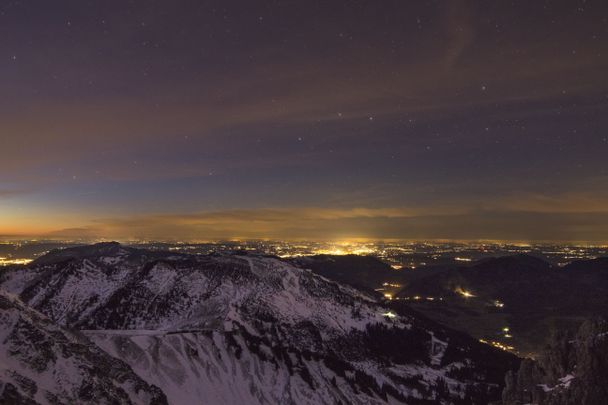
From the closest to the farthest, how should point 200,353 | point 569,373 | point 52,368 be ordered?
point 52,368 < point 569,373 < point 200,353

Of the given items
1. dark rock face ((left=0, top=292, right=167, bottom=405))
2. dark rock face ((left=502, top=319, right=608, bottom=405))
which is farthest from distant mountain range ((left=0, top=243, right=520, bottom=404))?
dark rock face ((left=502, top=319, right=608, bottom=405))

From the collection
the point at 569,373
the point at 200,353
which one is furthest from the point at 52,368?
the point at 569,373

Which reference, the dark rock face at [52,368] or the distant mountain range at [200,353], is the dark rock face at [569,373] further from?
the dark rock face at [52,368]

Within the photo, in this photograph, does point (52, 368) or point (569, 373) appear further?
point (569, 373)

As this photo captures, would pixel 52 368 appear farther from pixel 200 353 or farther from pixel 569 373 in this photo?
pixel 569 373

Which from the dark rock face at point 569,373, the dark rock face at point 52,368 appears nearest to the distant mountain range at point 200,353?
the dark rock face at point 52,368
